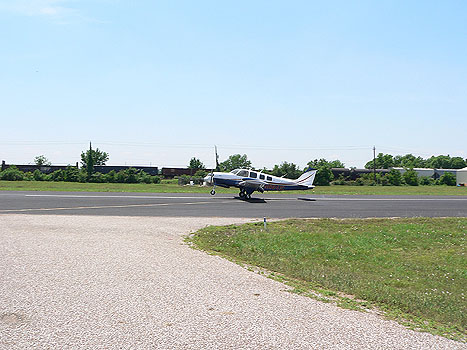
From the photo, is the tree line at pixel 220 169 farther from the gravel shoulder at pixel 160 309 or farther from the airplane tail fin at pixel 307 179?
the gravel shoulder at pixel 160 309

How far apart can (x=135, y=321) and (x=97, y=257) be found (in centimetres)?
497

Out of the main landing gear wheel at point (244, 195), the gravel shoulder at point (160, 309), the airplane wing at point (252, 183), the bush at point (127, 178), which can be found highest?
the bush at point (127, 178)

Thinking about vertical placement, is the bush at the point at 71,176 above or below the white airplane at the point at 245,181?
above

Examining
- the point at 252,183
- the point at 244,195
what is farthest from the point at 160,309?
the point at 244,195

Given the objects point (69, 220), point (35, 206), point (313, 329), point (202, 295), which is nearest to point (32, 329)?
point (202, 295)

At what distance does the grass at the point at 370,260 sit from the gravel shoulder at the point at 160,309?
886mm

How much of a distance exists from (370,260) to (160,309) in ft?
27.3

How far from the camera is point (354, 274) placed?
10.5 m

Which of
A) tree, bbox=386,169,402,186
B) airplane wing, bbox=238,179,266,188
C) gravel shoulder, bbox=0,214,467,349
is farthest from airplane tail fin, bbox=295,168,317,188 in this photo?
tree, bbox=386,169,402,186

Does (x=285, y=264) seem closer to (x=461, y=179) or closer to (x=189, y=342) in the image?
(x=189, y=342)

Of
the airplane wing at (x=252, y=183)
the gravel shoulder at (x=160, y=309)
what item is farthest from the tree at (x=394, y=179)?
the gravel shoulder at (x=160, y=309)

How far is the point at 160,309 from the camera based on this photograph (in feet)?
22.1

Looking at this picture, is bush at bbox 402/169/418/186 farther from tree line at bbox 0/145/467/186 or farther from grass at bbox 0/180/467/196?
grass at bbox 0/180/467/196

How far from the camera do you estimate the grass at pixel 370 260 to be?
7.69 m
